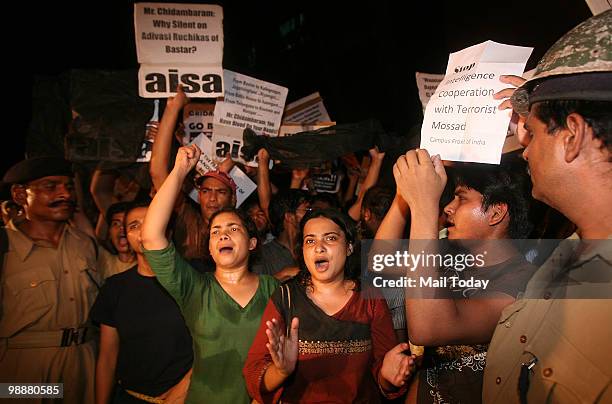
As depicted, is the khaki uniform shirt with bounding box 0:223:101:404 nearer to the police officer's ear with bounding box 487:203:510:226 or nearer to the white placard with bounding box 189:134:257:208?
the white placard with bounding box 189:134:257:208

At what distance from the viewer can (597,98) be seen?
4.55 ft

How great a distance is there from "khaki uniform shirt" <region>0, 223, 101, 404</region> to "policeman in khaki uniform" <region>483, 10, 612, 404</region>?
134 inches

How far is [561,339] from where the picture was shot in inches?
58.4

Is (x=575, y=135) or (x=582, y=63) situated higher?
(x=582, y=63)

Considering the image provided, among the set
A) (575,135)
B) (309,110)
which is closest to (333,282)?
(575,135)

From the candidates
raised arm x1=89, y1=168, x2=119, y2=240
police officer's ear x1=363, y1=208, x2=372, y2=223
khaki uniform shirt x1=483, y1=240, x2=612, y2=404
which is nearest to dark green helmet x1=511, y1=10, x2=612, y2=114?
khaki uniform shirt x1=483, y1=240, x2=612, y2=404

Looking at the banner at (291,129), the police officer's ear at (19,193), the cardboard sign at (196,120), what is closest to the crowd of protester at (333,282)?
the police officer's ear at (19,193)

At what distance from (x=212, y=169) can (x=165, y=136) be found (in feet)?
2.71

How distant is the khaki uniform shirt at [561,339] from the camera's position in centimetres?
137

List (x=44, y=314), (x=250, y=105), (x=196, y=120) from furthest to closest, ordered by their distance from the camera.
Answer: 1. (x=196, y=120)
2. (x=250, y=105)
3. (x=44, y=314)

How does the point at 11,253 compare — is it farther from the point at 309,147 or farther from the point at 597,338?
the point at 597,338

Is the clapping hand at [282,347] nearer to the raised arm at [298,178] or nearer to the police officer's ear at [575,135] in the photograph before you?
the police officer's ear at [575,135]

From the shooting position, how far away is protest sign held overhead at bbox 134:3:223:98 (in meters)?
4.28

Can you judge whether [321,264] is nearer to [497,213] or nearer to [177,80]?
[497,213]
